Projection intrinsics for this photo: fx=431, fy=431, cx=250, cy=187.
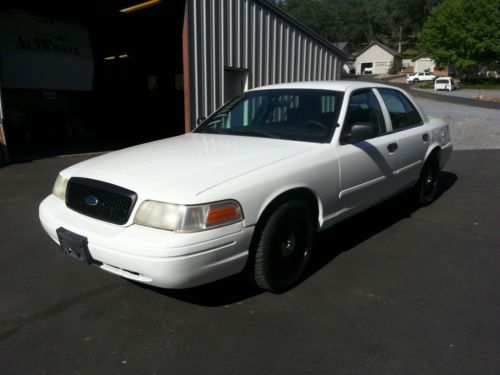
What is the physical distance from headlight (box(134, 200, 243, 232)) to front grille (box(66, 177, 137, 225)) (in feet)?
0.40

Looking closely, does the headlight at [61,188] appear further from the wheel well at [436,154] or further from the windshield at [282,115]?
the wheel well at [436,154]

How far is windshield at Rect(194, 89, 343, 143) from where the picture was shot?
3799 millimetres

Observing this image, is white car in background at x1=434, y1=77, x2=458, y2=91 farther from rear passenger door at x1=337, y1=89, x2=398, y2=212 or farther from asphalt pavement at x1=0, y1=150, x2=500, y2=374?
rear passenger door at x1=337, y1=89, x2=398, y2=212

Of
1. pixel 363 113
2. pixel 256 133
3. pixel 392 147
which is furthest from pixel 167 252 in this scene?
pixel 392 147

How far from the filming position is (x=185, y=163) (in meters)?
3.11

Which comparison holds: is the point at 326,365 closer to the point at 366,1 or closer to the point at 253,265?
the point at 253,265

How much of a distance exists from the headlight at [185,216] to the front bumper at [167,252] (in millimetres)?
38

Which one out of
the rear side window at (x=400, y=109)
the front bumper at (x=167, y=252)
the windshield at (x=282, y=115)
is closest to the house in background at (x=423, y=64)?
the rear side window at (x=400, y=109)

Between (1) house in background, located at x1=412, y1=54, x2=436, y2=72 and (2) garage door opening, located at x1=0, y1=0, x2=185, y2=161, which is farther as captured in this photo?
(1) house in background, located at x1=412, y1=54, x2=436, y2=72

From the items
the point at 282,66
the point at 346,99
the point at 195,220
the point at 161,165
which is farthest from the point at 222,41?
the point at 195,220

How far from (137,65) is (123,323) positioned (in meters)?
13.8

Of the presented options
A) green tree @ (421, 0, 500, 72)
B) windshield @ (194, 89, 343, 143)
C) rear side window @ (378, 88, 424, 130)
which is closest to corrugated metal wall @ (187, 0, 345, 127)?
windshield @ (194, 89, 343, 143)

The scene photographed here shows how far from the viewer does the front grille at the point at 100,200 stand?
109 inches

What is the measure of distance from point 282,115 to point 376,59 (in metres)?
87.1
